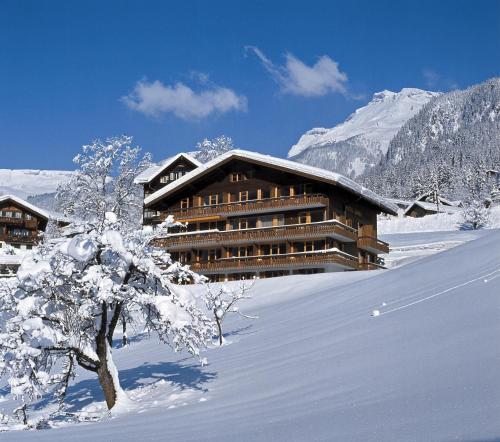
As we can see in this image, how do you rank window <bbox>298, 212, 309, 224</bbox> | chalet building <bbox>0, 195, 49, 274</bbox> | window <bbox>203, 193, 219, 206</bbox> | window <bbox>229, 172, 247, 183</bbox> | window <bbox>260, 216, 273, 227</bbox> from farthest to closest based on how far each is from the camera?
chalet building <bbox>0, 195, 49, 274</bbox>, window <bbox>203, 193, 219, 206</bbox>, window <bbox>229, 172, 247, 183</bbox>, window <bbox>260, 216, 273, 227</bbox>, window <bbox>298, 212, 309, 224</bbox>

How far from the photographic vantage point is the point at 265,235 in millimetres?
48156

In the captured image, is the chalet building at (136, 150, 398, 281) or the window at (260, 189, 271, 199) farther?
the window at (260, 189, 271, 199)

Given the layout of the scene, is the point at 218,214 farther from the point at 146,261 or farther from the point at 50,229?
the point at 146,261

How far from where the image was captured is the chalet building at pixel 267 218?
4669 centimetres

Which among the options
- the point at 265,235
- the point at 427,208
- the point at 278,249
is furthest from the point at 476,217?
the point at 265,235

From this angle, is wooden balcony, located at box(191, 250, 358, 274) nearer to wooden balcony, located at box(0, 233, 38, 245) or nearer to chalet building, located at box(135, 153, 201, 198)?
chalet building, located at box(135, 153, 201, 198)

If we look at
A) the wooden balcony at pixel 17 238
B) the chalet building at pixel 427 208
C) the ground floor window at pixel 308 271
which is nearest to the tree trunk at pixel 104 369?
the ground floor window at pixel 308 271

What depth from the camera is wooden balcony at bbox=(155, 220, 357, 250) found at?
45906 mm

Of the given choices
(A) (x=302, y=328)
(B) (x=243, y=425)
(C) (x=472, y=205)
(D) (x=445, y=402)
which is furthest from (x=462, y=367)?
(C) (x=472, y=205)

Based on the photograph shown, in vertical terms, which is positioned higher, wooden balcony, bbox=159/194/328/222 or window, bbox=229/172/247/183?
window, bbox=229/172/247/183

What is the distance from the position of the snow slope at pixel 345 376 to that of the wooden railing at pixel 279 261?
18.4 metres

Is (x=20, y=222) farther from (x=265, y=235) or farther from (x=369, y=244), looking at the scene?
(x=369, y=244)

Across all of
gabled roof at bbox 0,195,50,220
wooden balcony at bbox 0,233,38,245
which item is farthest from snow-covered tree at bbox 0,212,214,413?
gabled roof at bbox 0,195,50,220

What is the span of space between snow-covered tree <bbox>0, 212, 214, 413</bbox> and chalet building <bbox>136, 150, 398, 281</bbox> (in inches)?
1195
